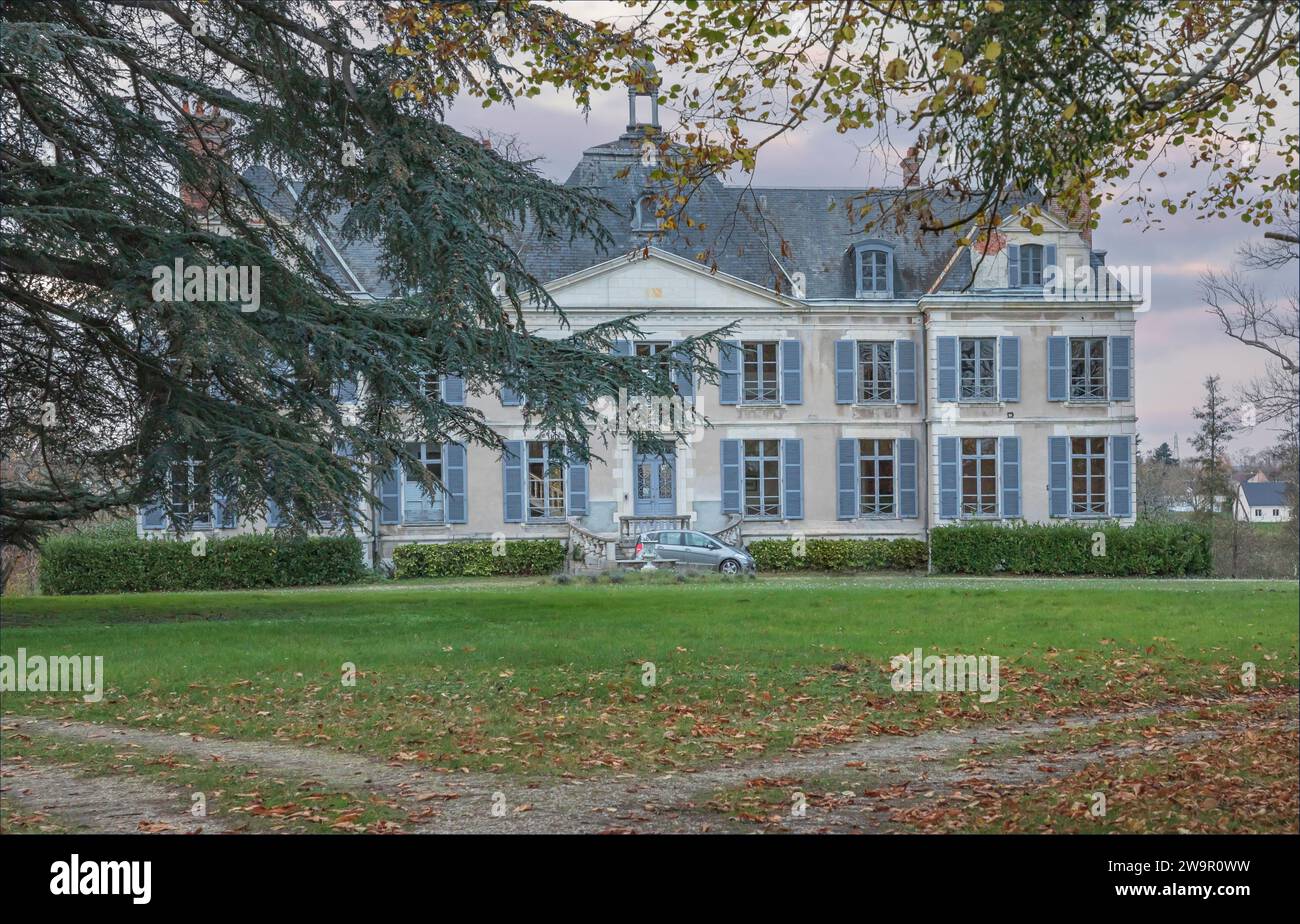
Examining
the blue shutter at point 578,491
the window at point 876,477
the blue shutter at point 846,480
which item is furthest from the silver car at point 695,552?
the window at point 876,477

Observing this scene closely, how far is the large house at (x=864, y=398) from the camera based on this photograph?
29500 millimetres

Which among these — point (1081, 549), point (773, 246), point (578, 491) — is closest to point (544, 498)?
point (578, 491)

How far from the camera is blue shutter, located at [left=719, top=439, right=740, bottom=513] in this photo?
29.6 meters

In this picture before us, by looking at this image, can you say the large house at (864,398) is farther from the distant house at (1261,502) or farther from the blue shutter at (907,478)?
the distant house at (1261,502)

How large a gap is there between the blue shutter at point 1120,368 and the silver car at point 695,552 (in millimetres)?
10641

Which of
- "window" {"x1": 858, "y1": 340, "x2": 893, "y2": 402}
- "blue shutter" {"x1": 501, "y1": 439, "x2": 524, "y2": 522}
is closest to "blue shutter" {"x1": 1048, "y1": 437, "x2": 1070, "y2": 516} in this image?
"window" {"x1": 858, "y1": 340, "x2": 893, "y2": 402}

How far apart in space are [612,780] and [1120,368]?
1039 inches

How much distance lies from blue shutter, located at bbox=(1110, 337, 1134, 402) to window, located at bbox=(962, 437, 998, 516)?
3136mm

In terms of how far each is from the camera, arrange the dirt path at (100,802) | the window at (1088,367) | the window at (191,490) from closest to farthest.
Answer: the dirt path at (100,802), the window at (191,490), the window at (1088,367)

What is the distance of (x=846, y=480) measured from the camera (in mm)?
30031

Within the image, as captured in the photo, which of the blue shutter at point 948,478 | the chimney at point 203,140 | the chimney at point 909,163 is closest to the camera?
the chimney at point 909,163

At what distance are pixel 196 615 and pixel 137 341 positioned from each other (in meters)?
4.49

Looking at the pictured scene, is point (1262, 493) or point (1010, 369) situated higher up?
point (1010, 369)

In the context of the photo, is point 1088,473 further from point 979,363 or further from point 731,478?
point 731,478
